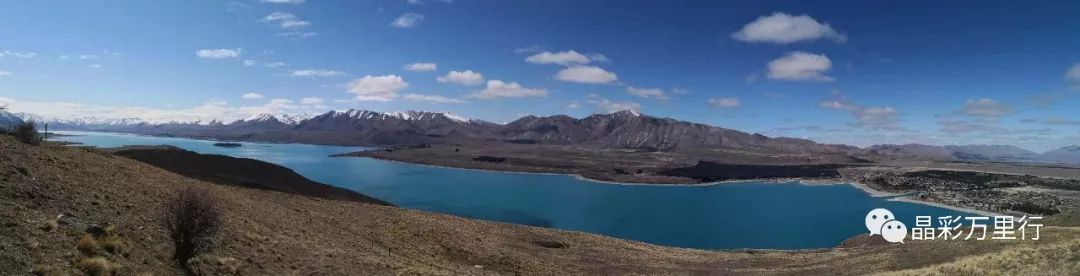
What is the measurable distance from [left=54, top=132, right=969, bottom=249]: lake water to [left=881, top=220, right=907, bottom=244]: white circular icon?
97.4ft

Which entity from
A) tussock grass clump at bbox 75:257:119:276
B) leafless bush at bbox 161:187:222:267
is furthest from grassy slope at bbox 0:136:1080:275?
leafless bush at bbox 161:187:222:267

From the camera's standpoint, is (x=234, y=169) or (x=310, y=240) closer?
(x=310, y=240)

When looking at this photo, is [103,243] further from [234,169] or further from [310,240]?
[234,169]

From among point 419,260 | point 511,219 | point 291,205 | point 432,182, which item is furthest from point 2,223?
point 432,182

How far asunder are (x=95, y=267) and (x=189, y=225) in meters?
4.40

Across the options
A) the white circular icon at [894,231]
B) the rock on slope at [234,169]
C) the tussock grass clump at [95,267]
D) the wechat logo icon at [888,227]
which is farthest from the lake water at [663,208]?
the tussock grass clump at [95,267]

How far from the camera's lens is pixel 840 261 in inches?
1705

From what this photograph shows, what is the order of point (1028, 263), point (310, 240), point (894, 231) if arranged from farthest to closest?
point (894, 231)
point (310, 240)
point (1028, 263)

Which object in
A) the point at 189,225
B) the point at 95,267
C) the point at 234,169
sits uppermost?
the point at 189,225

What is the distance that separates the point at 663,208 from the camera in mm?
134375

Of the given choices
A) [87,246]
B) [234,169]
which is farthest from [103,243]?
[234,169]

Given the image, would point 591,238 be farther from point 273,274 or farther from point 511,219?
point 511,219

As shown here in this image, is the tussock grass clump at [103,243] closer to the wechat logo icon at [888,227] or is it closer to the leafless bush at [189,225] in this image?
the leafless bush at [189,225]

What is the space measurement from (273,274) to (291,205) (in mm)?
21563
